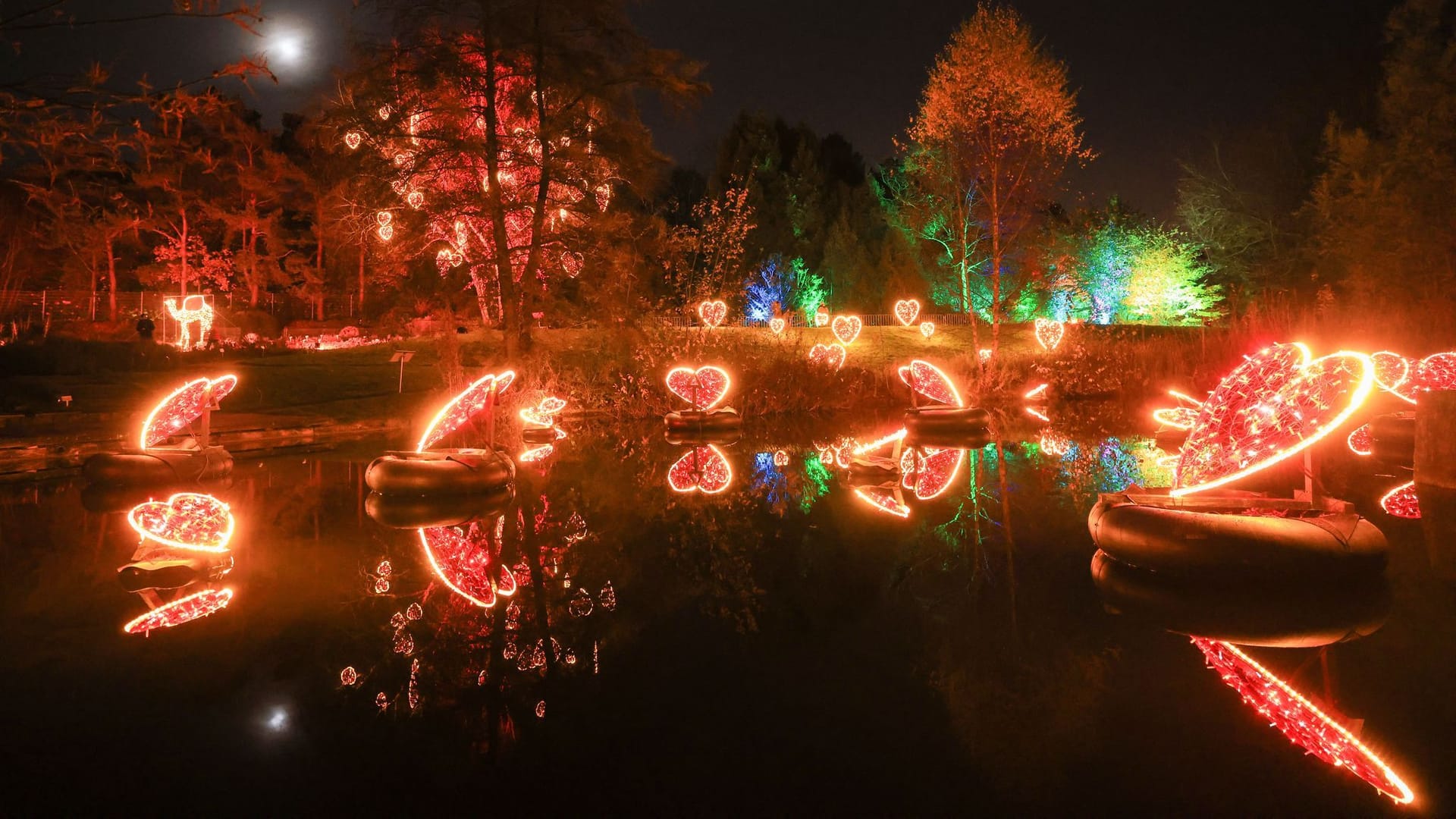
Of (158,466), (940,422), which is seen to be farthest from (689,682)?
(940,422)

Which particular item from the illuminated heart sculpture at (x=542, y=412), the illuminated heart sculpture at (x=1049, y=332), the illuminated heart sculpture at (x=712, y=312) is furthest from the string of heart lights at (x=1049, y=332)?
the illuminated heart sculpture at (x=542, y=412)

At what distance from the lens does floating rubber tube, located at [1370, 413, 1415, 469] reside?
1265 cm

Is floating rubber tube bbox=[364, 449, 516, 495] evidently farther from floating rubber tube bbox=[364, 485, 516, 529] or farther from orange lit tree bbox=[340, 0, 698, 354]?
orange lit tree bbox=[340, 0, 698, 354]

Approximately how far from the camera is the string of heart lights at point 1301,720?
143 inches

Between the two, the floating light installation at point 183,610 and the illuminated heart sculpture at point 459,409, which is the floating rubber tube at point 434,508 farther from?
the floating light installation at point 183,610

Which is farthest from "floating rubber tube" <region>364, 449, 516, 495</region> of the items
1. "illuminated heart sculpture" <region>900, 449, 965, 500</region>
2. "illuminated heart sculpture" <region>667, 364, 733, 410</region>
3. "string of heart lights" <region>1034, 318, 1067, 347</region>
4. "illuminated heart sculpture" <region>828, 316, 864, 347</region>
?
"string of heart lights" <region>1034, 318, 1067, 347</region>

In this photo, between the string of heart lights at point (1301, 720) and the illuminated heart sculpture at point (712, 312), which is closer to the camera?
the string of heart lights at point (1301, 720)

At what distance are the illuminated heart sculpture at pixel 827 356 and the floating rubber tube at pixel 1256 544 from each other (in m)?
15.9

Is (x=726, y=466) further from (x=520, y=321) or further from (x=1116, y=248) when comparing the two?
(x=1116, y=248)

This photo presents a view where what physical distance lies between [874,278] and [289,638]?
44.7 metres

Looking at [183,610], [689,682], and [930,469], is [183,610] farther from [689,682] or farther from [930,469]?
[930,469]

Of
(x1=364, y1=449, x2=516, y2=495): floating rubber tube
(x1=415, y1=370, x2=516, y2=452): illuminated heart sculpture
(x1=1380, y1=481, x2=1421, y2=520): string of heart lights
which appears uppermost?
(x1=415, y1=370, x2=516, y2=452): illuminated heart sculpture

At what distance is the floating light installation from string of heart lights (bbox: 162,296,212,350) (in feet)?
87.8

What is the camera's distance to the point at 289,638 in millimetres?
5406
